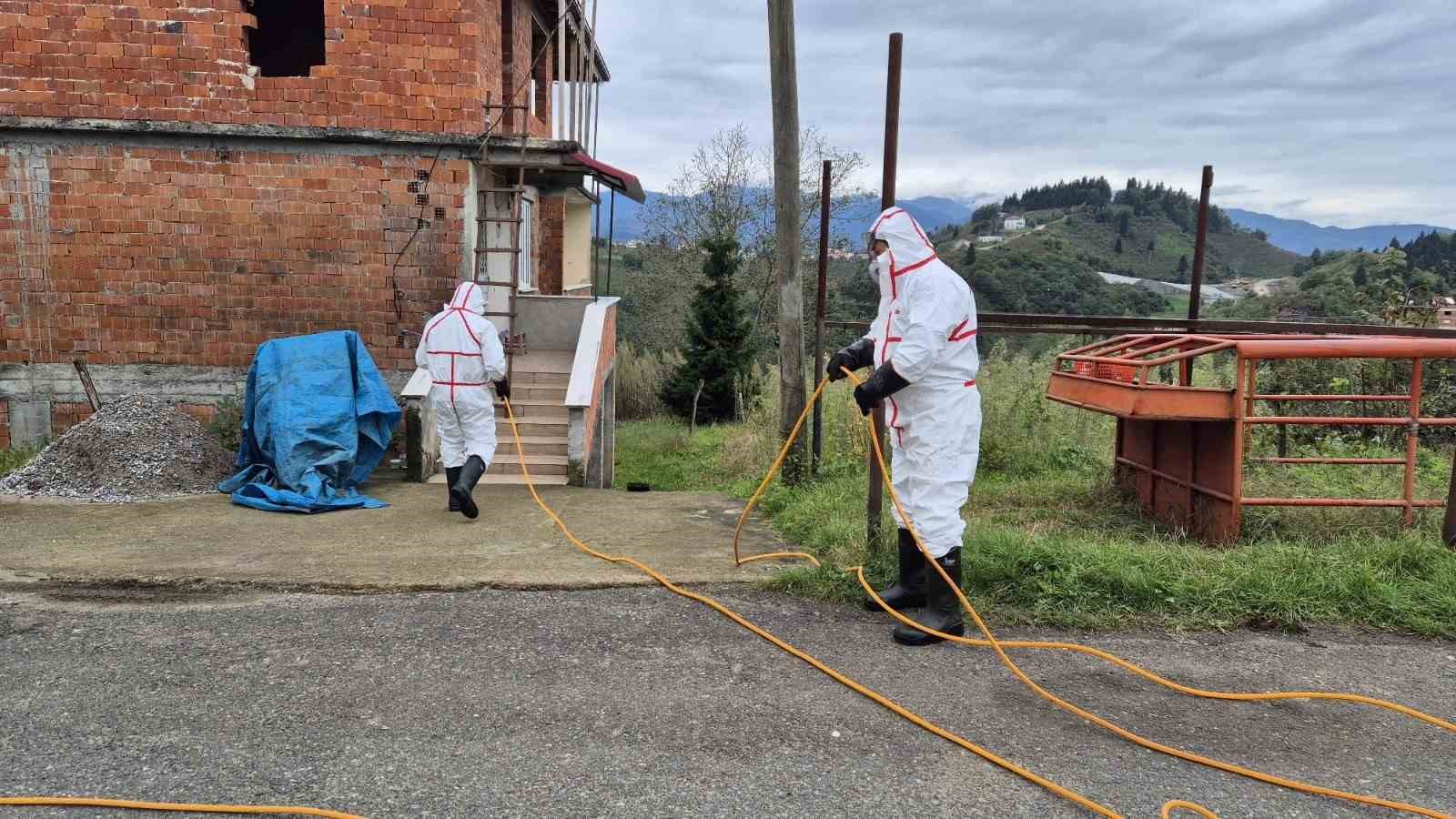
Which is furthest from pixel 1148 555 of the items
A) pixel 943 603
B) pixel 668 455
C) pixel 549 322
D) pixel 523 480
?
pixel 668 455

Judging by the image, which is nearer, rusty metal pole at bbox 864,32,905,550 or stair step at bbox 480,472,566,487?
rusty metal pole at bbox 864,32,905,550

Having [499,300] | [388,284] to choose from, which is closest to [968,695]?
[388,284]

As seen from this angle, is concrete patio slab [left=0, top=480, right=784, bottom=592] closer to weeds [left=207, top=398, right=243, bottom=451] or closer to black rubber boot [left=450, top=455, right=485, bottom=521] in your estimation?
black rubber boot [left=450, top=455, right=485, bottom=521]

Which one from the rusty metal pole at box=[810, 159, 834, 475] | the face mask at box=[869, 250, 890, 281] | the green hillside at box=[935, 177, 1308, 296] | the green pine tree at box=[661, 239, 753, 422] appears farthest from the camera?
the green hillside at box=[935, 177, 1308, 296]

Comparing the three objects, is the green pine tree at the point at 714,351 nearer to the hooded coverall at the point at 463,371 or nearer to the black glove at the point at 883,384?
the hooded coverall at the point at 463,371

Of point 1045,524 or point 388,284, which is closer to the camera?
point 1045,524

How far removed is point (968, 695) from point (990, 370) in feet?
24.0

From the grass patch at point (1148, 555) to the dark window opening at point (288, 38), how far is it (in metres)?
9.49

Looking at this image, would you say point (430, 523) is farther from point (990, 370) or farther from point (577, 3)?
point (577, 3)

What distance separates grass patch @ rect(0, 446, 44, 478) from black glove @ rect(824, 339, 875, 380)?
327 inches

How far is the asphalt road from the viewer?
317cm

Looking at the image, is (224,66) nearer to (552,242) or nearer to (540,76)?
(552,242)

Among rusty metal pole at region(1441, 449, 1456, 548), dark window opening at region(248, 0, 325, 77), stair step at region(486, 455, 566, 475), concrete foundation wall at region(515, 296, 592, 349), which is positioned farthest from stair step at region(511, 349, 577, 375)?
rusty metal pole at region(1441, 449, 1456, 548)

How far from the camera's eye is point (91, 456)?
8.05 metres
